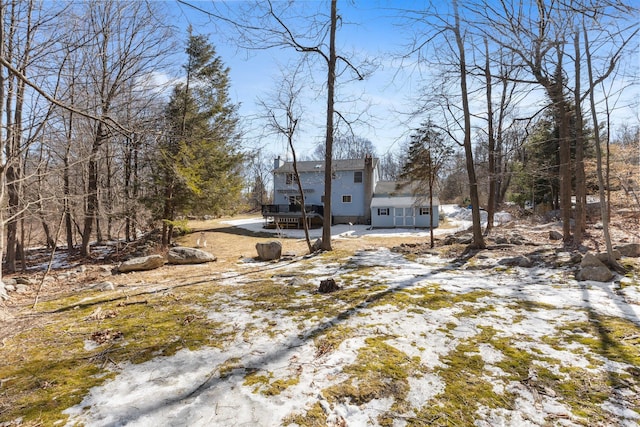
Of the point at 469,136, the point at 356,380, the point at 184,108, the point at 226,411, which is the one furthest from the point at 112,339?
the point at 184,108

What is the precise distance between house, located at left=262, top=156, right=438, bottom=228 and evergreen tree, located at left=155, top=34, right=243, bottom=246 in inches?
385

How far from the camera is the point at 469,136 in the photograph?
862 cm

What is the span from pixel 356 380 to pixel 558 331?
2230 mm

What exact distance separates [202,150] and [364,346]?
1265cm

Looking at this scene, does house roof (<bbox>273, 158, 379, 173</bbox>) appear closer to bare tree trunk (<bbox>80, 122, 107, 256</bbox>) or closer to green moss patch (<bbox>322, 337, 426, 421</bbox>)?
bare tree trunk (<bbox>80, 122, 107, 256</bbox>)

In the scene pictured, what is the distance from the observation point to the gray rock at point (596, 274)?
4574mm

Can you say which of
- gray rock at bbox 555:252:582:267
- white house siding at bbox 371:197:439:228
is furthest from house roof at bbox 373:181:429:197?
gray rock at bbox 555:252:582:267

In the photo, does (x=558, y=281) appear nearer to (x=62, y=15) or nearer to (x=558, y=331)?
(x=558, y=331)

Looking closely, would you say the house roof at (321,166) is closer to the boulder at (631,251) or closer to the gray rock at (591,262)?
the boulder at (631,251)

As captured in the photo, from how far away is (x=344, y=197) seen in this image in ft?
87.1

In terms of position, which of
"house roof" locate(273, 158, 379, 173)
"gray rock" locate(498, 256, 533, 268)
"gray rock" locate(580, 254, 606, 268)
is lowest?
"gray rock" locate(498, 256, 533, 268)

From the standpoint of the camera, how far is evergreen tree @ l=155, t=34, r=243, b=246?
1291 centimetres

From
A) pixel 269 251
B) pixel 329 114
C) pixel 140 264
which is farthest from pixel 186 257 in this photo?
pixel 329 114

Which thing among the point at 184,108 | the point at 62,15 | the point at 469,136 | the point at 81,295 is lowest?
the point at 81,295
